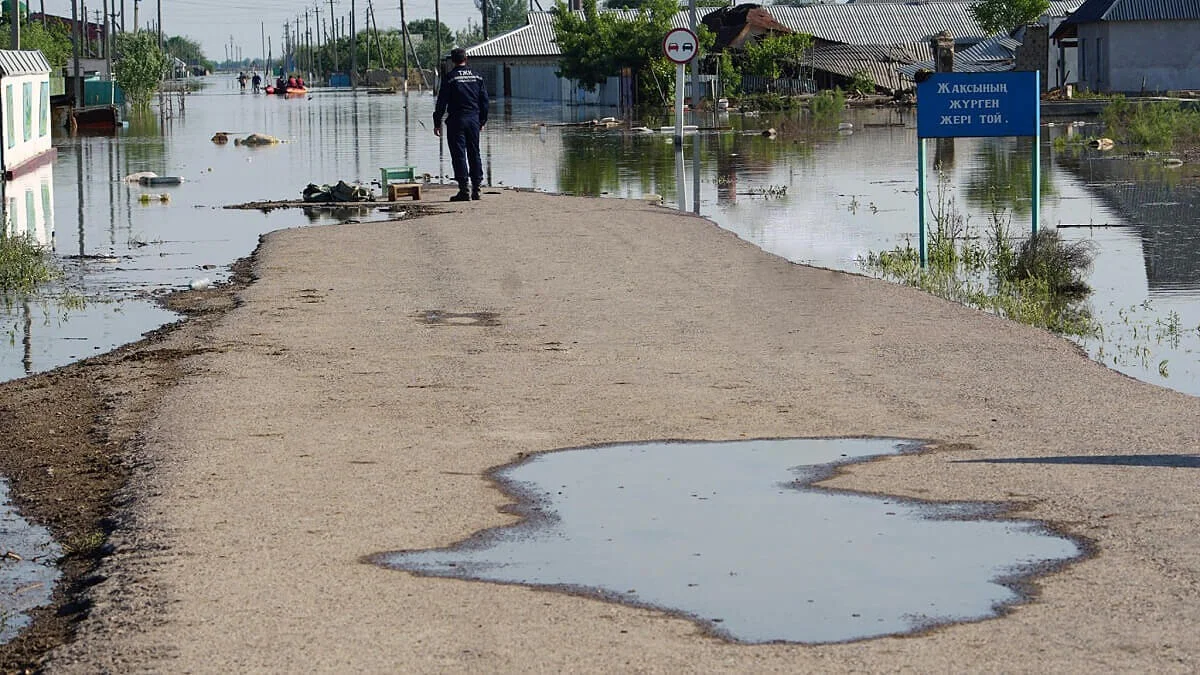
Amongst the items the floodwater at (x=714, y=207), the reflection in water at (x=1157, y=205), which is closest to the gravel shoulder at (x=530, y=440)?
the floodwater at (x=714, y=207)

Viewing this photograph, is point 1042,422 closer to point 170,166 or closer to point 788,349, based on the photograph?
point 788,349

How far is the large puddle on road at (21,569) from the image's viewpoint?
5953mm

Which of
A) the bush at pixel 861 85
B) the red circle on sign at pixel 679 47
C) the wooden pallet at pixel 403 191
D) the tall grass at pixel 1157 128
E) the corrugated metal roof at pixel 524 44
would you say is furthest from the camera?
the corrugated metal roof at pixel 524 44

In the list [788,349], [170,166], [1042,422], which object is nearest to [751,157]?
[170,166]

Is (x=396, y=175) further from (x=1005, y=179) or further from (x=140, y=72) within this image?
(x=140, y=72)

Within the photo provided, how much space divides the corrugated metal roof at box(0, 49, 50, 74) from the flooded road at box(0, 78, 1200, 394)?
191cm

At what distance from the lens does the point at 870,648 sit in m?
5.27

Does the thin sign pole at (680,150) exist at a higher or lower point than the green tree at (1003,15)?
lower

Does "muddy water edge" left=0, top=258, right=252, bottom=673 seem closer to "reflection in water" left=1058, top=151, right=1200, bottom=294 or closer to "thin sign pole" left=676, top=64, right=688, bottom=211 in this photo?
"reflection in water" left=1058, top=151, right=1200, bottom=294

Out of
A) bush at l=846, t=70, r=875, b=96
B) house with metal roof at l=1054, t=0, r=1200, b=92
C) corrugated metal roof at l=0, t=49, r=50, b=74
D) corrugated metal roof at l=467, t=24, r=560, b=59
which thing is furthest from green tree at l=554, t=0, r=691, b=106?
corrugated metal roof at l=0, t=49, r=50, b=74

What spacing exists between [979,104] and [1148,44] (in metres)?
45.7

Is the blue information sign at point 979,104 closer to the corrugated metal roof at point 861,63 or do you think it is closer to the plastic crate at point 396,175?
the plastic crate at point 396,175

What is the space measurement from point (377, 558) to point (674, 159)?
2597cm

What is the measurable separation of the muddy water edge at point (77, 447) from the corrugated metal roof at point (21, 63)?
61.0 ft
